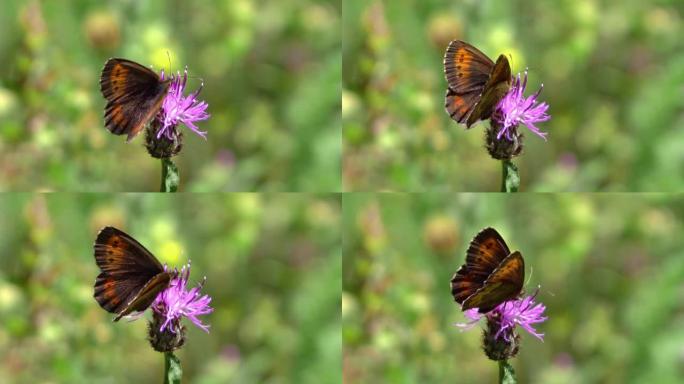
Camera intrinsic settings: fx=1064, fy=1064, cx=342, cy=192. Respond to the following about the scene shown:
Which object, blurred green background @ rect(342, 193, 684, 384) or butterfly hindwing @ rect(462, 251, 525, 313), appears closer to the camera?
butterfly hindwing @ rect(462, 251, 525, 313)

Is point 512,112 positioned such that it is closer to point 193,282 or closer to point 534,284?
point 534,284

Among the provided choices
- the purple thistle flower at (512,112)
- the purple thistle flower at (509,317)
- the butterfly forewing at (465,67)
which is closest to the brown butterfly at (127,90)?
the butterfly forewing at (465,67)

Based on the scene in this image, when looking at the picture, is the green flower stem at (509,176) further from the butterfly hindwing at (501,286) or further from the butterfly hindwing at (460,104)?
the butterfly hindwing at (501,286)

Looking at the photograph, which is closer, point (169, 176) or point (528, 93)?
point (169, 176)

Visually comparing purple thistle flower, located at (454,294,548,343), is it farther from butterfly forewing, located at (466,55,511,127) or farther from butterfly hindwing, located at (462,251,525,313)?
butterfly forewing, located at (466,55,511,127)

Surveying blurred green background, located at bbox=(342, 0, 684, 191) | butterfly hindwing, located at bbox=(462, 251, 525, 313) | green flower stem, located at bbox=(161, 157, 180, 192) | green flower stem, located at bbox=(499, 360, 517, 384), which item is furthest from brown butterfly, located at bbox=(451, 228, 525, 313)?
green flower stem, located at bbox=(161, 157, 180, 192)

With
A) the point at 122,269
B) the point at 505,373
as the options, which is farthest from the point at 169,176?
the point at 505,373

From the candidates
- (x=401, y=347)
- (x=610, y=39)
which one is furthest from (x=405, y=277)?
(x=610, y=39)
